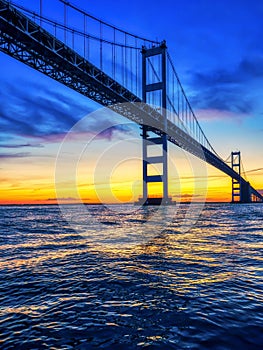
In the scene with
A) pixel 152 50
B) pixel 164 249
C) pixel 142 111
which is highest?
pixel 152 50

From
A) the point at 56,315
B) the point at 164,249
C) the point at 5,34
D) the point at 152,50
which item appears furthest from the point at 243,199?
the point at 56,315

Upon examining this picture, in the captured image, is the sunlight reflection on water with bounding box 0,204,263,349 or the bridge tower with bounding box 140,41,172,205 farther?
the bridge tower with bounding box 140,41,172,205

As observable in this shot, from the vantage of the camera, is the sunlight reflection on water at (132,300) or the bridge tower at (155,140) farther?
the bridge tower at (155,140)

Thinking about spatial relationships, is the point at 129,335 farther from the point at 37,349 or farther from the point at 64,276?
the point at 64,276

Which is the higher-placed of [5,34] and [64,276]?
[5,34]

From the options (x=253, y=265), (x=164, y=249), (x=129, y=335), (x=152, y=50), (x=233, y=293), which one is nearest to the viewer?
(x=129, y=335)

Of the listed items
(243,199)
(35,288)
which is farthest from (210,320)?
(243,199)

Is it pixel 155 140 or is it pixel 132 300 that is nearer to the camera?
pixel 132 300

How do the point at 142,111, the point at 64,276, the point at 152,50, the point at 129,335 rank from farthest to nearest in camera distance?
the point at 152,50, the point at 142,111, the point at 64,276, the point at 129,335

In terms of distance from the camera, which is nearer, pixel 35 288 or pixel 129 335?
pixel 129 335

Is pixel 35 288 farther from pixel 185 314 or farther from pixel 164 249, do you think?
pixel 164 249
